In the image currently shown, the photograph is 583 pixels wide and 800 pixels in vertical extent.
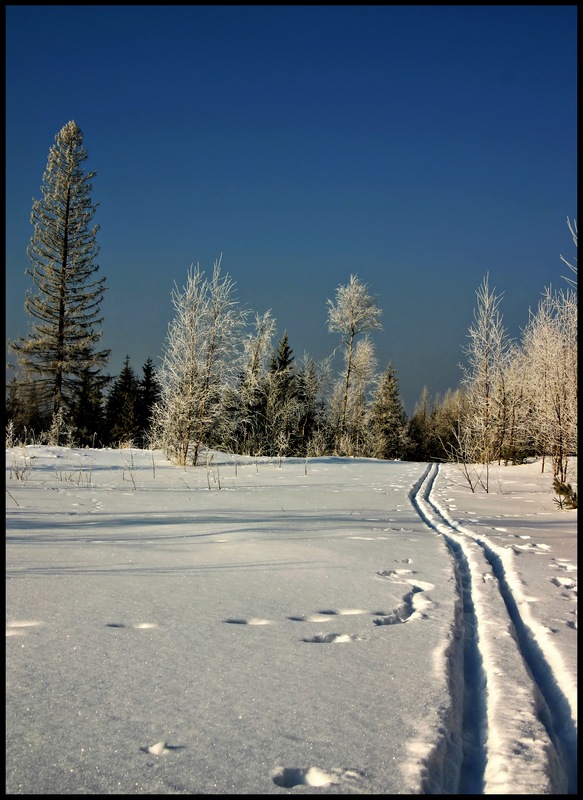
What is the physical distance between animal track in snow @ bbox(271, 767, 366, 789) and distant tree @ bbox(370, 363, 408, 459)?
1421 inches

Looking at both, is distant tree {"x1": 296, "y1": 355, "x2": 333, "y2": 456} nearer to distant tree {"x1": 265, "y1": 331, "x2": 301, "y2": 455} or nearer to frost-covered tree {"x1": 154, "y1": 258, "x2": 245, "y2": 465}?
distant tree {"x1": 265, "y1": 331, "x2": 301, "y2": 455}

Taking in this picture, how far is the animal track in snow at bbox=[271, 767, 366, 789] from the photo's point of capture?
53.2 inches

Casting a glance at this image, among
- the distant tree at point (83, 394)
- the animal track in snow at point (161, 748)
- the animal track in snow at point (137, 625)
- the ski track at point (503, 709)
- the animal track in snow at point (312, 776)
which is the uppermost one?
the distant tree at point (83, 394)

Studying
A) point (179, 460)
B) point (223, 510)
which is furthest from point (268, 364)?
point (223, 510)

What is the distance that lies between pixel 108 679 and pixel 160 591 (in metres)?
1.10

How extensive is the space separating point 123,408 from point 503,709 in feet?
137

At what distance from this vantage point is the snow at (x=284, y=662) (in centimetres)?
143

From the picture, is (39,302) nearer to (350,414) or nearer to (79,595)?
(350,414)

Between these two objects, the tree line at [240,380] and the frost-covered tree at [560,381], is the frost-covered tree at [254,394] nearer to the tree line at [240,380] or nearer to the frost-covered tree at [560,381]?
the tree line at [240,380]

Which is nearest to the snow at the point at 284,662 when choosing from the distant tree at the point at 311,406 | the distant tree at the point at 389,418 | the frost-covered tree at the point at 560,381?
the frost-covered tree at the point at 560,381

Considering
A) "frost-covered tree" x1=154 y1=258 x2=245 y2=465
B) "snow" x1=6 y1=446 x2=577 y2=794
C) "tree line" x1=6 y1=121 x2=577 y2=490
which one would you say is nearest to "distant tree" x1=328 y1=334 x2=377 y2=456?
"tree line" x1=6 y1=121 x2=577 y2=490

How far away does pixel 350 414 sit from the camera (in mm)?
36031

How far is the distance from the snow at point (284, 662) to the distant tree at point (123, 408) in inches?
1412

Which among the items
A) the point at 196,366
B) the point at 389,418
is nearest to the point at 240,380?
the point at 196,366
